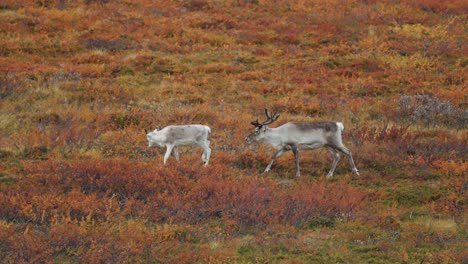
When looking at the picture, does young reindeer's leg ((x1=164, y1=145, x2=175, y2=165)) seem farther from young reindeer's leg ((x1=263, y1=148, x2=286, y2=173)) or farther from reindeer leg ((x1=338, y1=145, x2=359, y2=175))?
reindeer leg ((x1=338, y1=145, x2=359, y2=175))

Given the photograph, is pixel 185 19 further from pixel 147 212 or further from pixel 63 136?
pixel 147 212

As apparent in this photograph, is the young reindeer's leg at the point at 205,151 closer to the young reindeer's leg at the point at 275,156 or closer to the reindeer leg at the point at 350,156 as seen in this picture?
the young reindeer's leg at the point at 275,156

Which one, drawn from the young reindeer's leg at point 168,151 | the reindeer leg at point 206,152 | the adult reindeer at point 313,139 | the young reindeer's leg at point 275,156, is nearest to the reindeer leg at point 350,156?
the adult reindeer at point 313,139

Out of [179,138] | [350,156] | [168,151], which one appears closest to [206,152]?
[179,138]

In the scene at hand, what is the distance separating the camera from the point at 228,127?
1647 centimetres

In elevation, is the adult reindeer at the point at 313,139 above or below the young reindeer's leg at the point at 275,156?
above

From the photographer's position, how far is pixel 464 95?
19.4 meters

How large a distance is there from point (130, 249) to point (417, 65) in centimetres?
1755

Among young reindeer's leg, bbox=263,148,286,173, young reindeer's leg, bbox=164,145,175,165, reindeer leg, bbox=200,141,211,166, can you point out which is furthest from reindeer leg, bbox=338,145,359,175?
young reindeer's leg, bbox=164,145,175,165

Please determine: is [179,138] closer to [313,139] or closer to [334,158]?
[313,139]

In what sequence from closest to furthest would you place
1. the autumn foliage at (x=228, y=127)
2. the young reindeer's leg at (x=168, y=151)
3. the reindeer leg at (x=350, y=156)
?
the autumn foliage at (x=228, y=127) → the young reindeer's leg at (x=168, y=151) → the reindeer leg at (x=350, y=156)

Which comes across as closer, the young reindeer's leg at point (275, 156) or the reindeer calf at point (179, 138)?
the young reindeer's leg at point (275, 156)

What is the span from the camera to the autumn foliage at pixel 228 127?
9.09 meters

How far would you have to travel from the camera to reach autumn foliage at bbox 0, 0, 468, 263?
29.8 feet
